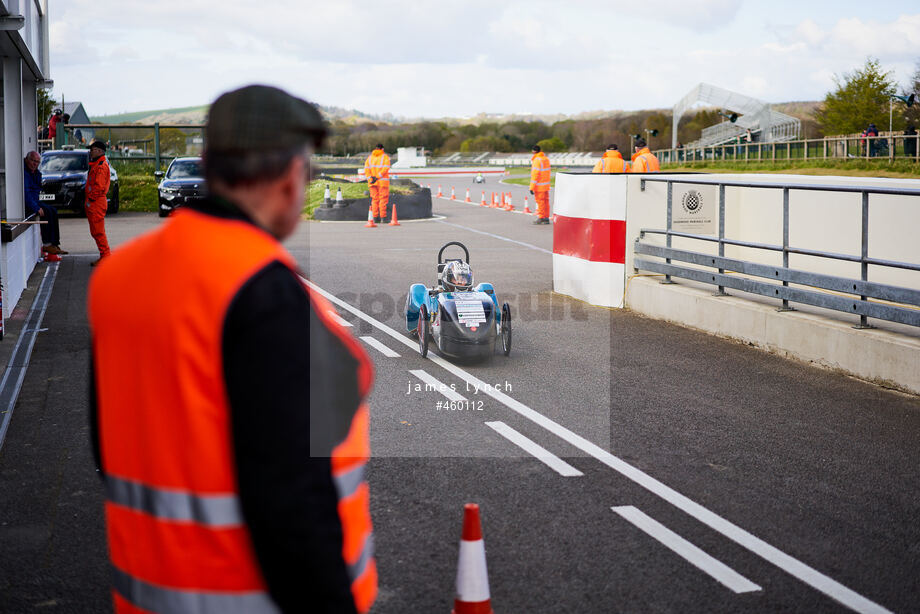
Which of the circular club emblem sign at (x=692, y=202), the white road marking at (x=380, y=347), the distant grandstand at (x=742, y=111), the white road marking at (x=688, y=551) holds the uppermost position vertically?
the distant grandstand at (x=742, y=111)

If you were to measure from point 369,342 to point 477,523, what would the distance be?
21.2 feet

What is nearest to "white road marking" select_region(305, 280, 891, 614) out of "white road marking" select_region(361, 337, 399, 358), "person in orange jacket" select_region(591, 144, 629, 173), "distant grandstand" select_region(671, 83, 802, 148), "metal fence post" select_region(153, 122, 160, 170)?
"white road marking" select_region(361, 337, 399, 358)

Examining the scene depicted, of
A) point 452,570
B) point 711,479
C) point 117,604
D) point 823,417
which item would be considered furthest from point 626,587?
point 823,417

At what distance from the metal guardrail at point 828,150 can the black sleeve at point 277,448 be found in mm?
34658

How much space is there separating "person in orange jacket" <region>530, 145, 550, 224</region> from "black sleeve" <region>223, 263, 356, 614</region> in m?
25.3

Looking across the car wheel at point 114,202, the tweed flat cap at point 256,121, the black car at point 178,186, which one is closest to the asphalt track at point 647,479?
the tweed flat cap at point 256,121

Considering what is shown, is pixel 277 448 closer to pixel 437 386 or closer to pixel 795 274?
pixel 437 386

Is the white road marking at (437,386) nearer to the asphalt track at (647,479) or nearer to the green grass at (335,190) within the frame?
the asphalt track at (647,479)

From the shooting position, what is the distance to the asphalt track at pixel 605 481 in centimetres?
445

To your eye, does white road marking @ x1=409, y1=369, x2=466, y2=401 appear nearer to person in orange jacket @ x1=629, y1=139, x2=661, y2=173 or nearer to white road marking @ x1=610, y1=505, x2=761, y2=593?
white road marking @ x1=610, y1=505, x2=761, y2=593

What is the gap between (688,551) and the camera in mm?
4789

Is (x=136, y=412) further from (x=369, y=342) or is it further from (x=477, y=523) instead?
(x=369, y=342)

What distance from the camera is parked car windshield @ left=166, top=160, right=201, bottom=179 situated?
95.9 ft

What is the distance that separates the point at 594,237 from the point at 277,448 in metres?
10.9
